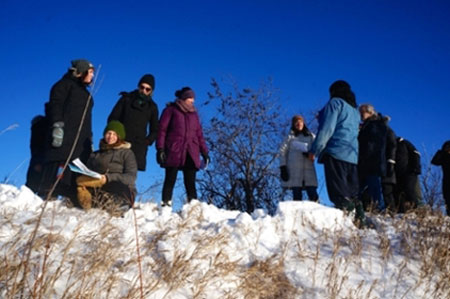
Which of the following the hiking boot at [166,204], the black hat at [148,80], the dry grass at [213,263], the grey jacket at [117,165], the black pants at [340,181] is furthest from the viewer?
the black hat at [148,80]

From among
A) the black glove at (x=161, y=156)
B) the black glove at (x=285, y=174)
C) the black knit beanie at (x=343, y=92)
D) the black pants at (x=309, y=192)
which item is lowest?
the black pants at (x=309, y=192)

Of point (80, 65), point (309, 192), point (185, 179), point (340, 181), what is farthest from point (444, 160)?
point (80, 65)

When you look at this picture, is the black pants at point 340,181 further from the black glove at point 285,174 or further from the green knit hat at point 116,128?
the green knit hat at point 116,128

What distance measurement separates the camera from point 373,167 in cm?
577

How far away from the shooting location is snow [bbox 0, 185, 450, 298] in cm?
242

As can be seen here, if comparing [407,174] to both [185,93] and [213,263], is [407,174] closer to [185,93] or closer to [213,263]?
[185,93]

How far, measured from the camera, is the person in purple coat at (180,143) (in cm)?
557

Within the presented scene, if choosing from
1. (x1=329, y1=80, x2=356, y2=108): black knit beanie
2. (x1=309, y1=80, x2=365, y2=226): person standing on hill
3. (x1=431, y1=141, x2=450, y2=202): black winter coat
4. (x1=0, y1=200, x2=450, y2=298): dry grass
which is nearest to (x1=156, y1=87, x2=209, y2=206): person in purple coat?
(x1=0, y1=200, x2=450, y2=298): dry grass

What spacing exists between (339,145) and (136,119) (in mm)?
2705

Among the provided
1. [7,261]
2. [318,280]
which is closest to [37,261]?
[7,261]

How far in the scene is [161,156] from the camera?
5.61 meters

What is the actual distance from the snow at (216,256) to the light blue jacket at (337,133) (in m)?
0.69

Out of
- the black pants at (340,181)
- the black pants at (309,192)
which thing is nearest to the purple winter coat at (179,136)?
the black pants at (309,192)

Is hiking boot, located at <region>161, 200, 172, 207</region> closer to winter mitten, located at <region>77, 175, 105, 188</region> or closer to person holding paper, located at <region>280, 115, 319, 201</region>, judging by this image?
winter mitten, located at <region>77, 175, 105, 188</region>
